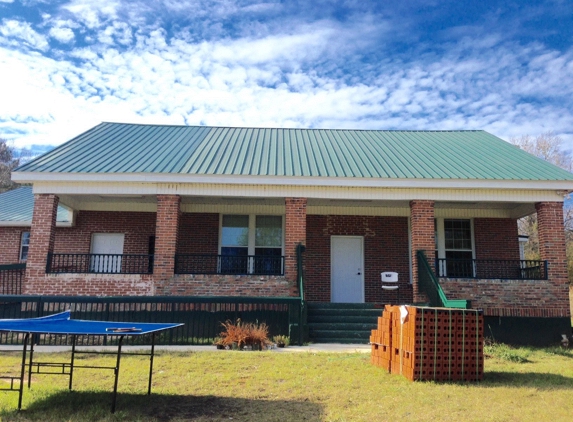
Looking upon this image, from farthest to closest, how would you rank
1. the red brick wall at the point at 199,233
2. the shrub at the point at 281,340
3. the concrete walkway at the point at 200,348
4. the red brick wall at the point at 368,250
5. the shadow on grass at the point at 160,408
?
1. the red brick wall at the point at 199,233
2. the red brick wall at the point at 368,250
3. the shrub at the point at 281,340
4. the concrete walkway at the point at 200,348
5. the shadow on grass at the point at 160,408

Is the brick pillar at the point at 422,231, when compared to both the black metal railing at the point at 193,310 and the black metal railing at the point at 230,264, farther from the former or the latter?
→ the black metal railing at the point at 230,264

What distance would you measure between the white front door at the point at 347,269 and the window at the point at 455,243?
2762 millimetres

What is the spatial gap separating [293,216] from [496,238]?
7653 mm

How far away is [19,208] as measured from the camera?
2056 centimetres

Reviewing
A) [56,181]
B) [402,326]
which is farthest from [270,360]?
[56,181]

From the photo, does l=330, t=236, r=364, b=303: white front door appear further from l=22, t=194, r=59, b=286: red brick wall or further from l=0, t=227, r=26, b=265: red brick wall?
l=0, t=227, r=26, b=265: red brick wall

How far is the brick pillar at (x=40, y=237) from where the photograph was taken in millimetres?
14727

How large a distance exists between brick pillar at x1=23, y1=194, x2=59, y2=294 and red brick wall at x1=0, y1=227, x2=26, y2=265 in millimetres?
5107

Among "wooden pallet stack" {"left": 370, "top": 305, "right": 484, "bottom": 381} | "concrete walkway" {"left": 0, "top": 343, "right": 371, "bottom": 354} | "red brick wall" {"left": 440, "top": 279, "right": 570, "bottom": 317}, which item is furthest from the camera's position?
"red brick wall" {"left": 440, "top": 279, "right": 570, "bottom": 317}

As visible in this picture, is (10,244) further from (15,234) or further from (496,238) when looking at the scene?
(496,238)

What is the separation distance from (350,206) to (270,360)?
8852 millimetres

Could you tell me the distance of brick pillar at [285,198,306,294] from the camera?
1477 cm

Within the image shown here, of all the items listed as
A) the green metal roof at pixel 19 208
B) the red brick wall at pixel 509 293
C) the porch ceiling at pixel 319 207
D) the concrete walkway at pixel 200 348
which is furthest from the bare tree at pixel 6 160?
the red brick wall at pixel 509 293

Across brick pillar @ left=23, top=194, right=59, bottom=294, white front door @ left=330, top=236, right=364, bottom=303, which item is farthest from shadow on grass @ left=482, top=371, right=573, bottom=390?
brick pillar @ left=23, top=194, right=59, bottom=294
